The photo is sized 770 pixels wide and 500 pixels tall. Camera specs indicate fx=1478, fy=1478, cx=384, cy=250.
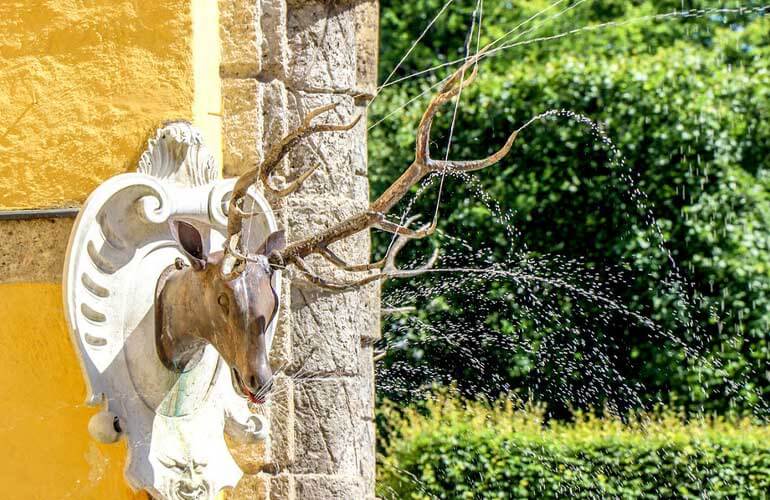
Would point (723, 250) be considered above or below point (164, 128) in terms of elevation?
below

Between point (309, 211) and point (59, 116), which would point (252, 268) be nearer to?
point (59, 116)

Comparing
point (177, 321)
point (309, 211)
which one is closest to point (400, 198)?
point (177, 321)

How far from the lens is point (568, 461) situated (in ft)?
25.8

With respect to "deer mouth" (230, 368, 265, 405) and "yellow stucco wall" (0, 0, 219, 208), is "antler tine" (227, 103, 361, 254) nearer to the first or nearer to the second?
"deer mouth" (230, 368, 265, 405)

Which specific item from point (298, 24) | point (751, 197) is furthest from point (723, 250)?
point (298, 24)

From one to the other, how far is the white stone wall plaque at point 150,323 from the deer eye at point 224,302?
A: 21 cm

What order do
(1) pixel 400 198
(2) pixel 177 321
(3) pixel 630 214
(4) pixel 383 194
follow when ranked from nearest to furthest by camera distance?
(4) pixel 383 194 < (1) pixel 400 198 < (2) pixel 177 321 < (3) pixel 630 214

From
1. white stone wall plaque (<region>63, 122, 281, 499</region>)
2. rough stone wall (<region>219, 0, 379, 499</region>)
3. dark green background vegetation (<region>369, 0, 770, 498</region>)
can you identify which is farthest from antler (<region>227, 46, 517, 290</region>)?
dark green background vegetation (<region>369, 0, 770, 498</region>)

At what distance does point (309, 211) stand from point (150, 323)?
2.65 ft

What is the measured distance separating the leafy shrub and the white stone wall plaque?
489 centimetres

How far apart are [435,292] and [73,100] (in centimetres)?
389

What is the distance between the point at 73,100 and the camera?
12.6ft

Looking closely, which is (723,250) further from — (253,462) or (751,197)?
(253,462)

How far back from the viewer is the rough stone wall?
412cm
